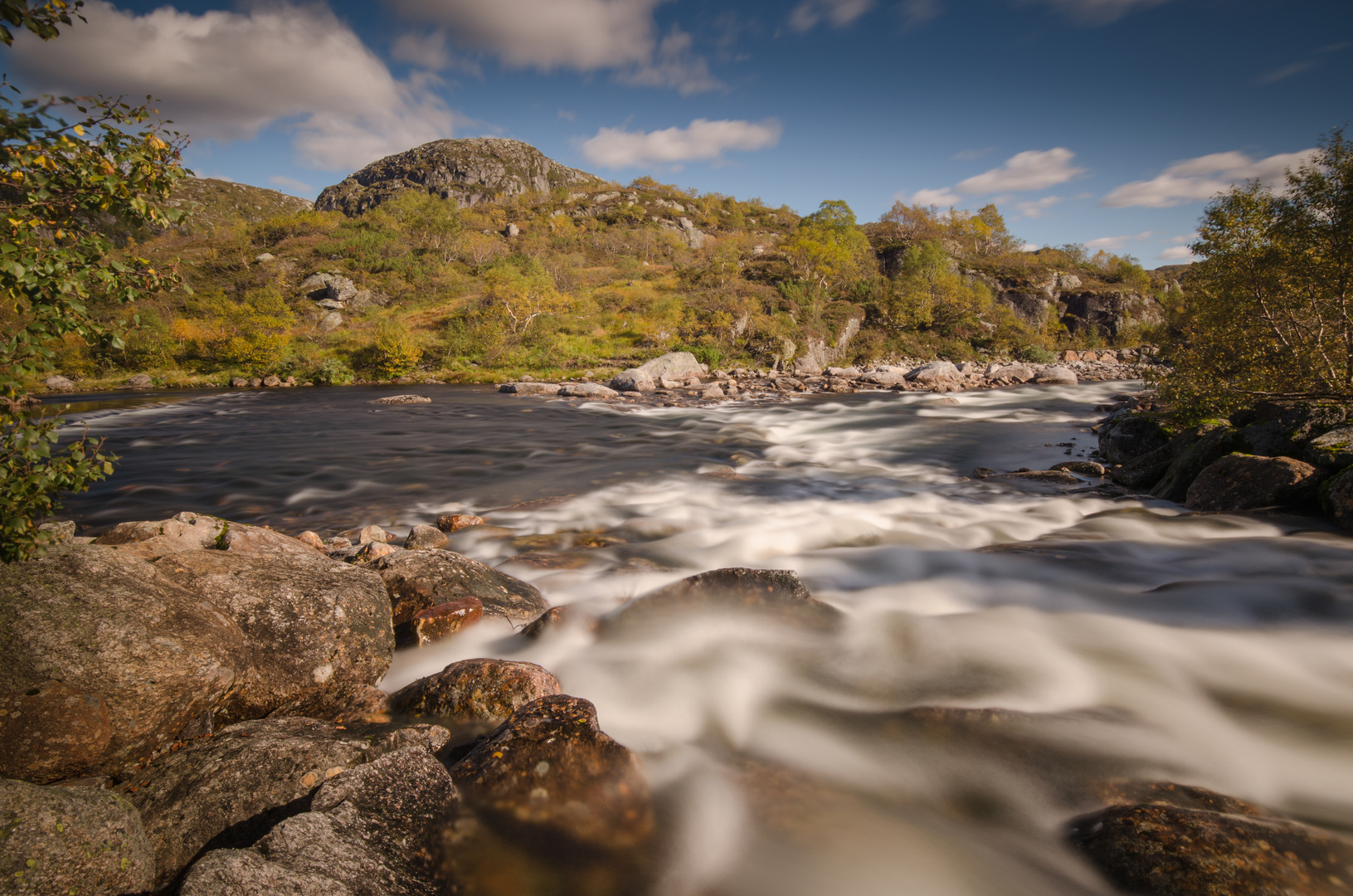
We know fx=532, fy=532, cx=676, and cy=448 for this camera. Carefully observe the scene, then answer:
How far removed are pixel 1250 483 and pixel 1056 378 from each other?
33.2 metres

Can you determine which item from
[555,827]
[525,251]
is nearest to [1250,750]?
[555,827]

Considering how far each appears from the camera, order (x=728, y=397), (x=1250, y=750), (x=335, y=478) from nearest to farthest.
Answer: (x=1250, y=750) < (x=335, y=478) < (x=728, y=397)

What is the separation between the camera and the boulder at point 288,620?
11.8ft

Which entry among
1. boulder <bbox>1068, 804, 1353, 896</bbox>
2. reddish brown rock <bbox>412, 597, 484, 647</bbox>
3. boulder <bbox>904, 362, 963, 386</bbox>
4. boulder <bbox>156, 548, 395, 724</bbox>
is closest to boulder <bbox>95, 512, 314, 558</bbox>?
boulder <bbox>156, 548, 395, 724</bbox>

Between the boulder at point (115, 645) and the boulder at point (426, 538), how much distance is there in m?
3.75

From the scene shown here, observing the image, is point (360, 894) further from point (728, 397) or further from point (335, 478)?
point (728, 397)

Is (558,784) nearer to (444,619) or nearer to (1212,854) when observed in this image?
(444,619)

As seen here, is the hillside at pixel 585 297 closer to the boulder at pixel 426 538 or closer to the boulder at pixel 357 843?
the boulder at pixel 426 538

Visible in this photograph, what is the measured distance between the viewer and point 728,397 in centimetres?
2881

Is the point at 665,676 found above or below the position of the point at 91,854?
below

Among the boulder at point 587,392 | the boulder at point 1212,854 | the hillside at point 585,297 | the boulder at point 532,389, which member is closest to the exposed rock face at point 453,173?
the hillside at point 585,297

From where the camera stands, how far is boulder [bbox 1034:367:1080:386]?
116ft

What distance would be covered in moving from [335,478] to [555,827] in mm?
11349

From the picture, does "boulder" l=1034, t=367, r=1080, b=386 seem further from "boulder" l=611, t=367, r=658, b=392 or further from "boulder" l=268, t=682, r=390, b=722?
"boulder" l=268, t=682, r=390, b=722
